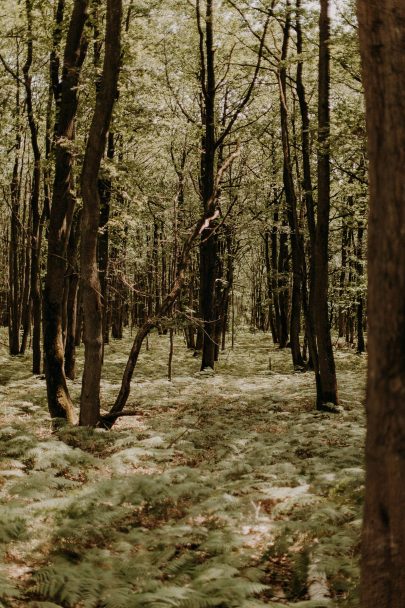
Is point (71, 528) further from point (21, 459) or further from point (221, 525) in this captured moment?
point (21, 459)

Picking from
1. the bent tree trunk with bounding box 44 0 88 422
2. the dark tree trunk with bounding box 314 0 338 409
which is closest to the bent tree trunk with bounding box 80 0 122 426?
the bent tree trunk with bounding box 44 0 88 422

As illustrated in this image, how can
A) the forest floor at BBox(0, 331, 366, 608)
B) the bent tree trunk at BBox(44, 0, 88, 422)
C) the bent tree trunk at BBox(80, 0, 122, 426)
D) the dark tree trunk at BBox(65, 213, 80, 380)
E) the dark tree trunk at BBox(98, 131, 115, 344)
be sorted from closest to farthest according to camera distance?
1. the forest floor at BBox(0, 331, 366, 608)
2. the bent tree trunk at BBox(80, 0, 122, 426)
3. the bent tree trunk at BBox(44, 0, 88, 422)
4. the dark tree trunk at BBox(65, 213, 80, 380)
5. the dark tree trunk at BBox(98, 131, 115, 344)

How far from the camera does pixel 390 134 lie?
8.16 ft

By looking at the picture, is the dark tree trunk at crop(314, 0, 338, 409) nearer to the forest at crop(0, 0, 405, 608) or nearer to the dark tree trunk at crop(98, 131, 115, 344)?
the forest at crop(0, 0, 405, 608)

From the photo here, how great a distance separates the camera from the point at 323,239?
38.2ft

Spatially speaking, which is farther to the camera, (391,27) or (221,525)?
(221,525)

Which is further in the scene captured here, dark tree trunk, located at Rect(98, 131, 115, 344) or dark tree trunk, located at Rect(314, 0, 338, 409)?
dark tree trunk, located at Rect(98, 131, 115, 344)

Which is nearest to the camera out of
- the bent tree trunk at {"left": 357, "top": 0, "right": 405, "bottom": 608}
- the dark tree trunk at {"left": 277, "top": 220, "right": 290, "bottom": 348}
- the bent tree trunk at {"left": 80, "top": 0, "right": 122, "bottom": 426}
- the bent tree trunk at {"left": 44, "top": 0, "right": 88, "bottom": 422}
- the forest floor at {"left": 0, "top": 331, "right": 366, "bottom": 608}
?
the bent tree trunk at {"left": 357, "top": 0, "right": 405, "bottom": 608}

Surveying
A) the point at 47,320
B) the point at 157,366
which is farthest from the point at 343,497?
the point at 157,366

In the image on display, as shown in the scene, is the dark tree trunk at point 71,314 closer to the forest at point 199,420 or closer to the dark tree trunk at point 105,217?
the forest at point 199,420

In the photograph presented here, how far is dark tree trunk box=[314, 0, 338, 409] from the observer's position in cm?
1123

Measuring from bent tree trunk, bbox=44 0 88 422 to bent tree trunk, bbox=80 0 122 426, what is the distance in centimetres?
A: 65

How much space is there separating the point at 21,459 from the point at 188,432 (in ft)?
11.0

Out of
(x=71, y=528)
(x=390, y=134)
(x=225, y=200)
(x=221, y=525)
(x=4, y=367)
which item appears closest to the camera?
(x=390, y=134)
